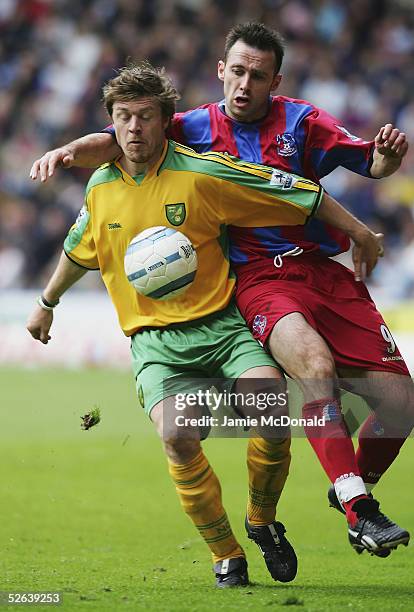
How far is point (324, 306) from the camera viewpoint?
618cm

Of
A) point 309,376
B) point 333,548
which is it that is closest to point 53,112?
point 333,548

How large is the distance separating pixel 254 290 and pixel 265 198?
0.48m

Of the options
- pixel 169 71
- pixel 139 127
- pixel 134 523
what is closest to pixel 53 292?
pixel 139 127

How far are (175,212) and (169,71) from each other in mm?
14152

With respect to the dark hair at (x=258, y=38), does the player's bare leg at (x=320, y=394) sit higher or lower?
lower

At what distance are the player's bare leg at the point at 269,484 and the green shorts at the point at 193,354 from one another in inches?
5.2

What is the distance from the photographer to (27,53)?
2088 centimetres

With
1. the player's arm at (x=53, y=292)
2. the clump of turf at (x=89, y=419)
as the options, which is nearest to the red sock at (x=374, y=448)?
the clump of turf at (x=89, y=419)

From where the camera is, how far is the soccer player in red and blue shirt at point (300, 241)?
6.08m

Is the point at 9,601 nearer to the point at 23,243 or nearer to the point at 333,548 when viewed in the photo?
the point at 333,548

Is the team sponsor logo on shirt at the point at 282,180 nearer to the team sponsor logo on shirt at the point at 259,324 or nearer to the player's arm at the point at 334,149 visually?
the player's arm at the point at 334,149

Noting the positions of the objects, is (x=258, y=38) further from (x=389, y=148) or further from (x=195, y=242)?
(x=195, y=242)

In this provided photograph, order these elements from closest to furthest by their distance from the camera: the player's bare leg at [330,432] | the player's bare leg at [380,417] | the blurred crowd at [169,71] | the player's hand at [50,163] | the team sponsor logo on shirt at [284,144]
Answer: the player's bare leg at [330,432]
the player's hand at [50,163]
the player's bare leg at [380,417]
the team sponsor logo on shirt at [284,144]
the blurred crowd at [169,71]

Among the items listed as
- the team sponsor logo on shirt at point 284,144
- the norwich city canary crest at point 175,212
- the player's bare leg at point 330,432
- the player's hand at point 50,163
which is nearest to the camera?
the player's bare leg at point 330,432
